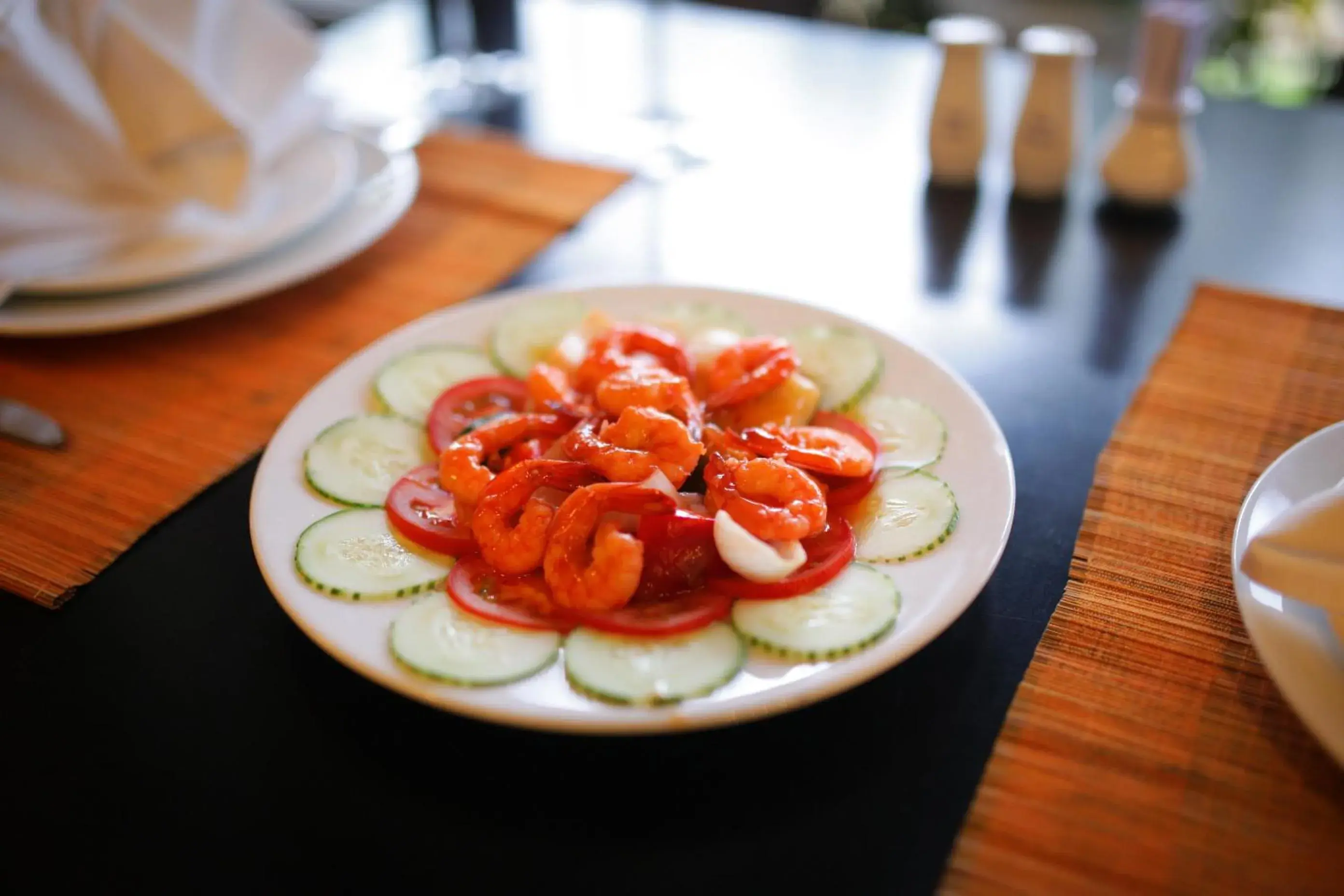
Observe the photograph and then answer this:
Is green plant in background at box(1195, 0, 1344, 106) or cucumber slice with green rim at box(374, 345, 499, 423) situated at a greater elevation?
cucumber slice with green rim at box(374, 345, 499, 423)

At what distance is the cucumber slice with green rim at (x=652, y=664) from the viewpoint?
1.11 meters

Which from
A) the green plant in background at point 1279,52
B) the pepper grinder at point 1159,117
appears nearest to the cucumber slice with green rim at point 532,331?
the pepper grinder at point 1159,117

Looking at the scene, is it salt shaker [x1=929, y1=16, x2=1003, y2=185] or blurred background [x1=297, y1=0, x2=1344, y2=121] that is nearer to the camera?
salt shaker [x1=929, y1=16, x2=1003, y2=185]

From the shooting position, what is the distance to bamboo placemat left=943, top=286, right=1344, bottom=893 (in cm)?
107

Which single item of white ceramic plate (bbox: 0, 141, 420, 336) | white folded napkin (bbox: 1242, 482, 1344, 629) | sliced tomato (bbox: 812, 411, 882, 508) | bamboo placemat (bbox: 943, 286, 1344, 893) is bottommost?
bamboo placemat (bbox: 943, 286, 1344, 893)

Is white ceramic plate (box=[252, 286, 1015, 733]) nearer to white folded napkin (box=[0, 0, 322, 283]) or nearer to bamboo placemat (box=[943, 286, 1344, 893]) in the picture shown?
bamboo placemat (box=[943, 286, 1344, 893])

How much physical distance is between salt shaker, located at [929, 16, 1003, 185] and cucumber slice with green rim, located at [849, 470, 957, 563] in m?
1.35

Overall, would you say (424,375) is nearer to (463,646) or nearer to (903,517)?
(463,646)

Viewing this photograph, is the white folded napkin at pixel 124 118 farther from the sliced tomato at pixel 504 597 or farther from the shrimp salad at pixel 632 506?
the sliced tomato at pixel 504 597

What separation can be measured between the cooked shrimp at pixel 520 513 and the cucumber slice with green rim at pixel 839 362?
423mm

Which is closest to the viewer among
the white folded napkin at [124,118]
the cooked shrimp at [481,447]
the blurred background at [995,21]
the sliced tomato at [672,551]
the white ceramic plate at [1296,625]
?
the white ceramic plate at [1296,625]

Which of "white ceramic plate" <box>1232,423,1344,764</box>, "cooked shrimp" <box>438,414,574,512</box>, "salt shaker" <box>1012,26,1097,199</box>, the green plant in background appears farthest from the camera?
the green plant in background

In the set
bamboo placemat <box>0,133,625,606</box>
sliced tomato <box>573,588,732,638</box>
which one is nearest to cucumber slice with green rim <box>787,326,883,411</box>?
sliced tomato <box>573,588,732,638</box>

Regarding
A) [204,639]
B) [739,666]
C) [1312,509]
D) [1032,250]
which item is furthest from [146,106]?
[1312,509]
